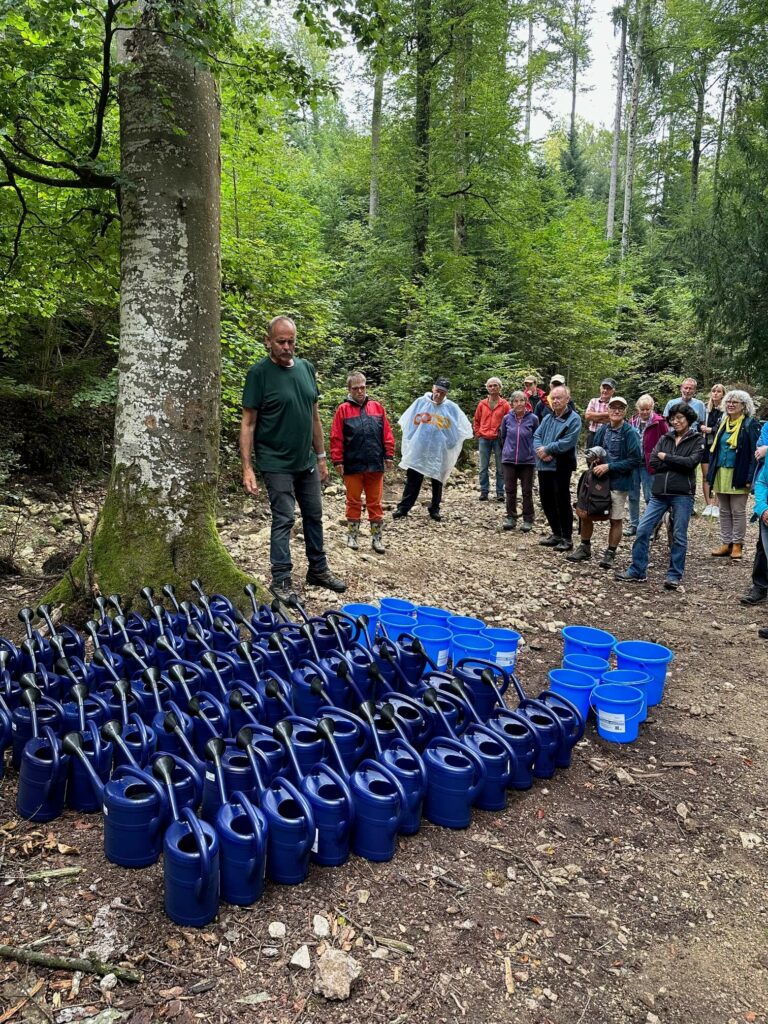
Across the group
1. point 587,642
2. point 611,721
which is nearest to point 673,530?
point 587,642

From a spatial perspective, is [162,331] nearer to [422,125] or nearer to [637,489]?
[637,489]

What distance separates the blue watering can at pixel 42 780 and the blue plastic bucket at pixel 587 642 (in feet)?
9.94

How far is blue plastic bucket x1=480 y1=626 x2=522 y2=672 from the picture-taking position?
153 inches

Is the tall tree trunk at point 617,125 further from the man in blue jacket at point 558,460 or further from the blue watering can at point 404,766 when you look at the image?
the blue watering can at point 404,766

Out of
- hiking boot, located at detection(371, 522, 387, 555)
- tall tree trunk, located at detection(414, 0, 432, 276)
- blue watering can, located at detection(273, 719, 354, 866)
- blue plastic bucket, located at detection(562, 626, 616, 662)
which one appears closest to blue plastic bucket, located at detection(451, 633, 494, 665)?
blue plastic bucket, located at detection(562, 626, 616, 662)

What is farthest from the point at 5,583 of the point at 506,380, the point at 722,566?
the point at 506,380

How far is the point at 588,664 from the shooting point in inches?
159

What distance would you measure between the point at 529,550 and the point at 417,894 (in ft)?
19.9

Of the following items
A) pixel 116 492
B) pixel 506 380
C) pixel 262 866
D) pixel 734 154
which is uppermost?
pixel 734 154

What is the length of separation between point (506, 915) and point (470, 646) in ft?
6.33

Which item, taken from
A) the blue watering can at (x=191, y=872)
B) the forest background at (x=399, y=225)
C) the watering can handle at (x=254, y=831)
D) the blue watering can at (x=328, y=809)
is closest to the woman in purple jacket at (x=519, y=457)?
the forest background at (x=399, y=225)

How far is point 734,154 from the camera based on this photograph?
1272 centimetres

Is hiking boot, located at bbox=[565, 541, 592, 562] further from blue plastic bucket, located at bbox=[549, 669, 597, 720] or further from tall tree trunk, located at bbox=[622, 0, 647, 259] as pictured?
tall tree trunk, located at bbox=[622, 0, 647, 259]

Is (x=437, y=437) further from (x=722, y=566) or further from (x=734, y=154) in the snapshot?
(x=734, y=154)
